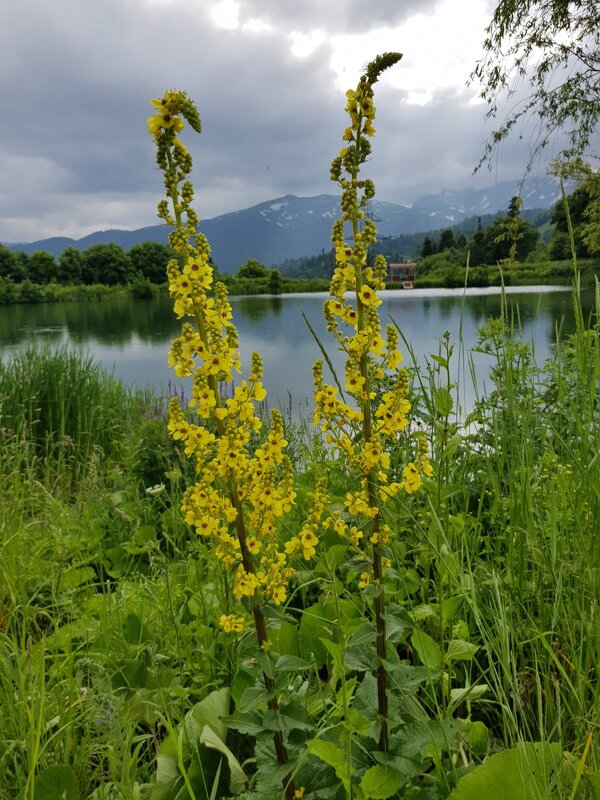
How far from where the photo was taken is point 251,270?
162ft

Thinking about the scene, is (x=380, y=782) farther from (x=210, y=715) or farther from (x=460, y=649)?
(x=210, y=715)

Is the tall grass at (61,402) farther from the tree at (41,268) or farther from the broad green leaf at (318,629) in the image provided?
the tree at (41,268)

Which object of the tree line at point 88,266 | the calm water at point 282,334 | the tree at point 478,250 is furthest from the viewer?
the tree line at point 88,266

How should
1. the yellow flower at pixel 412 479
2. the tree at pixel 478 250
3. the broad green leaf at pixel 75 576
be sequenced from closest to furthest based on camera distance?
the yellow flower at pixel 412 479, the broad green leaf at pixel 75 576, the tree at pixel 478 250

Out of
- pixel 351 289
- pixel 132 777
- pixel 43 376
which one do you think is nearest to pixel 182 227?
pixel 351 289

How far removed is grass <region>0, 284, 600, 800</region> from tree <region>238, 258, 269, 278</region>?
46243 millimetres

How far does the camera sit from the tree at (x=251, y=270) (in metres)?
47.9

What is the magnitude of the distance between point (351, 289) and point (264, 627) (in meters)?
0.95

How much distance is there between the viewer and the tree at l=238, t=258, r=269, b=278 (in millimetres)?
47894

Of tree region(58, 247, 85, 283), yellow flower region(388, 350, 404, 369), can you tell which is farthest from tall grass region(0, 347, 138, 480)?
tree region(58, 247, 85, 283)

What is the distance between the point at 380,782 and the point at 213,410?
3.20 ft

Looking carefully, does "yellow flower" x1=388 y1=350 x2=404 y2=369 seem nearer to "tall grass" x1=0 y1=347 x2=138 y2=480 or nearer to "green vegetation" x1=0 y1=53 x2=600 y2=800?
"green vegetation" x1=0 y1=53 x2=600 y2=800

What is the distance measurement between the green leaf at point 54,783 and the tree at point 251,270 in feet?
158

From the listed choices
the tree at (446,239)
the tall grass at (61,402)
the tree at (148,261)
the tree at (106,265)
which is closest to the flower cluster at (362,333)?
the tall grass at (61,402)
